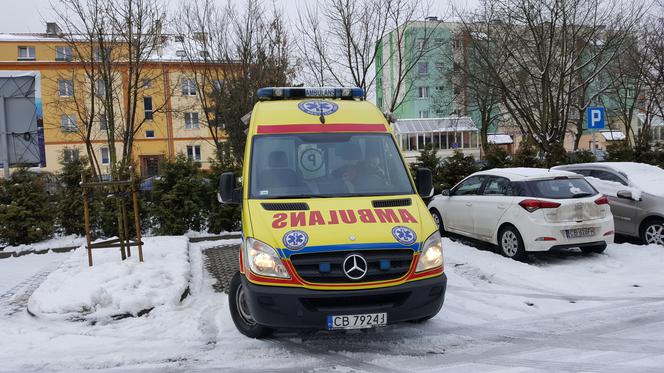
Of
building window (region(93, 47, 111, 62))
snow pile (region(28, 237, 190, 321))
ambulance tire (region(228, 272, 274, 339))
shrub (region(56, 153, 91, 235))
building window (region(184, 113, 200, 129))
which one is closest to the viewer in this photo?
ambulance tire (region(228, 272, 274, 339))

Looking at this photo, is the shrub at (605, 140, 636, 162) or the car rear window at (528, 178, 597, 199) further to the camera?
the shrub at (605, 140, 636, 162)

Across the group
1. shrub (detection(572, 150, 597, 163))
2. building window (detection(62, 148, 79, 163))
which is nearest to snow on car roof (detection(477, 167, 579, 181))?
shrub (detection(572, 150, 597, 163))

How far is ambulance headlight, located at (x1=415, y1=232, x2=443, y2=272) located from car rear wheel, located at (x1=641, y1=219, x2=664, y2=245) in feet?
22.1

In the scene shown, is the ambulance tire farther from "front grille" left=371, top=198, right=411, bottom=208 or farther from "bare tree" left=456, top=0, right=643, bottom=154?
"bare tree" left=456, top=0, right=643, bottom=154

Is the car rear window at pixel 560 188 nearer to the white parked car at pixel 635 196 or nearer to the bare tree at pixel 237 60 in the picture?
the white parked car at pixel 635 196

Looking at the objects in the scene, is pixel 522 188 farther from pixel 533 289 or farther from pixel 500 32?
pixel 500 32

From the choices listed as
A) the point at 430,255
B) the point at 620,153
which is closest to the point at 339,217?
the point at 430,255

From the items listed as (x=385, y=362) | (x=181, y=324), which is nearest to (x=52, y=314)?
(x=181, y=324)

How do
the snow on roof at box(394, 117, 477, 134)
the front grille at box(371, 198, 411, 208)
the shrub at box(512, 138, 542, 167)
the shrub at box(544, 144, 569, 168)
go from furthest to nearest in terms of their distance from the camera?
the snow on roof at box(394, 117, 477, 134), the shrub at box(544, 144, 569, 168), the shrub at box(512, 138, 542, 167), the front grille at box(371, 198, 411, 208)

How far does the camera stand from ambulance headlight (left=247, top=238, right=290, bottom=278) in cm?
444

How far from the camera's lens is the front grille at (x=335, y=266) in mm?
4387

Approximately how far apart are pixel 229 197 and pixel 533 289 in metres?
4.49

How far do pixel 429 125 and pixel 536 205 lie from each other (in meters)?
44.1

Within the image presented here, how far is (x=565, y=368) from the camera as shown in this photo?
441 centimetres
